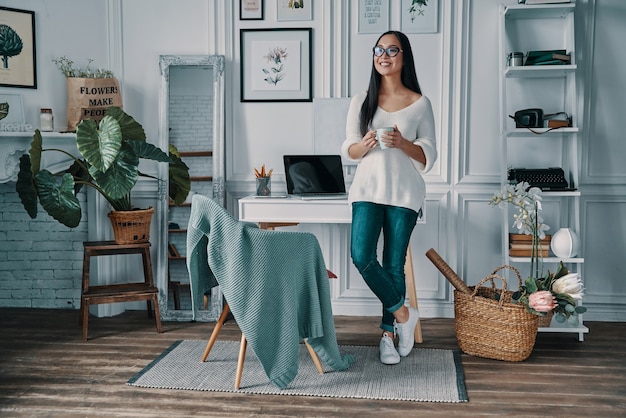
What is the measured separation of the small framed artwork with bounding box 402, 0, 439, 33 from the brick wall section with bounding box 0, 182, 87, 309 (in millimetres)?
2343

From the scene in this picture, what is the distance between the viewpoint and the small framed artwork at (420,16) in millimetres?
3965

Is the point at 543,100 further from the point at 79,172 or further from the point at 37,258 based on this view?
the point at 37,258

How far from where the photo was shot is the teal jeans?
305cm

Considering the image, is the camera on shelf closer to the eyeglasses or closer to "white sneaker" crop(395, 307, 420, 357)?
the eyeglasses

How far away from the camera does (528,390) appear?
281 cm

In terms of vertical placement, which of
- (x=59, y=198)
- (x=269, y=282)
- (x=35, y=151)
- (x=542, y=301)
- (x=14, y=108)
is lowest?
(x=542, y=301)

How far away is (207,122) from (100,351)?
154 centimetres

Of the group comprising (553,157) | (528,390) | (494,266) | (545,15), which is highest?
(545,15)

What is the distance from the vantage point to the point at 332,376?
2.96m

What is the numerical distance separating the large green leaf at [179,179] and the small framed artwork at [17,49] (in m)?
0.97

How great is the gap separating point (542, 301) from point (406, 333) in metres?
0.65

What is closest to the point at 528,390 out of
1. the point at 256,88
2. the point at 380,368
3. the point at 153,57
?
the point at 380,368

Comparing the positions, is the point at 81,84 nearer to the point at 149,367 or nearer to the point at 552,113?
the point at 149,367

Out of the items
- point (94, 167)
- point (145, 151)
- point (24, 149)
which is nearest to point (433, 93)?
point (145, 151)
